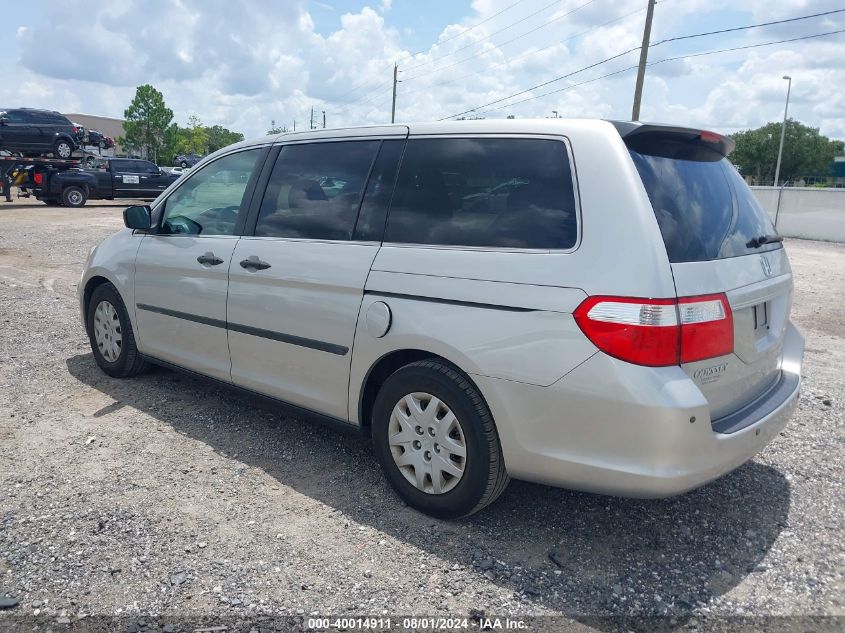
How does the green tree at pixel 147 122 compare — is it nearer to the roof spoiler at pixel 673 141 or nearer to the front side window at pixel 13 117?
the front side window at pixel 13 117

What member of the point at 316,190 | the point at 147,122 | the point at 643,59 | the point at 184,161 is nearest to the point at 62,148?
the point at 184,161

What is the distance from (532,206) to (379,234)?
2.88 ft

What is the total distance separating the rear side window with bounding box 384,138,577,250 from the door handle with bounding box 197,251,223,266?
1.32m

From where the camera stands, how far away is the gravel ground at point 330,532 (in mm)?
2773

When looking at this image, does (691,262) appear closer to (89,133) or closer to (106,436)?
(106,436)

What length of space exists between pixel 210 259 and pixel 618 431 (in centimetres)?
277

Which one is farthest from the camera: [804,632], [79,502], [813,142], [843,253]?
[813,142]

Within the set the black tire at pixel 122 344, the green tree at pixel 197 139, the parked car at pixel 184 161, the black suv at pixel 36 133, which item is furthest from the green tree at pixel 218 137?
the black tire at pixel 122 344

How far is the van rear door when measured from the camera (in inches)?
111

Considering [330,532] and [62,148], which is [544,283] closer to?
[330,532]

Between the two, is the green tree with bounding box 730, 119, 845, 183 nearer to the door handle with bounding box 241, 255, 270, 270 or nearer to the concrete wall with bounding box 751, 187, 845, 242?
the concrete wall with bounding box 751, 187, 845, 242

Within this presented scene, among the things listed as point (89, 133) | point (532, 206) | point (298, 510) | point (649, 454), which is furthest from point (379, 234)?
point (89, 133)

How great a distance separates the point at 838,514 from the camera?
3.53 m

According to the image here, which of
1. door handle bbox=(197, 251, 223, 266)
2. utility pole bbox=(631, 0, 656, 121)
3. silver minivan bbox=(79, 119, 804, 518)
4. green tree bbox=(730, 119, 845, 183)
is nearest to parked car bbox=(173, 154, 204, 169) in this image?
utility pole bbox=(631, 0, 656, 121)
